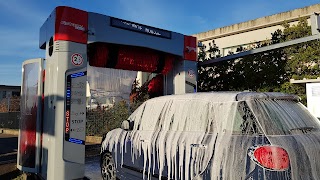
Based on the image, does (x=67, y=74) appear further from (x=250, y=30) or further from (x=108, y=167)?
(x=250, y=30)

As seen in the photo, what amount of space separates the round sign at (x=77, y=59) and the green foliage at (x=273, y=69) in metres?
6.40

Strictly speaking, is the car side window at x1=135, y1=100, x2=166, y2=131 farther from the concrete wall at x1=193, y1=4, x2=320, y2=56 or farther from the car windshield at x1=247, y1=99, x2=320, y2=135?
the concrete wall at x1=193, y1=4, x2=320, y2=56

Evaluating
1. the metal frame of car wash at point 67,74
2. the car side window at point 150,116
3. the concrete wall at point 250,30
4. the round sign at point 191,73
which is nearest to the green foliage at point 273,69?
the round sign at point 191,73

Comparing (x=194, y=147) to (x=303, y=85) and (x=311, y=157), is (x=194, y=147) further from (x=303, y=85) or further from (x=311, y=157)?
(x=303, y=85)

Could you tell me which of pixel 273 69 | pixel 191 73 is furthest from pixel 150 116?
pixel 273 69

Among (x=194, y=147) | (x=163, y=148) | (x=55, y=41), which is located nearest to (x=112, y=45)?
(x=55, y=41)

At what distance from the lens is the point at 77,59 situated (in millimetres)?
6344

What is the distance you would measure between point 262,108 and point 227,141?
1.82 ft

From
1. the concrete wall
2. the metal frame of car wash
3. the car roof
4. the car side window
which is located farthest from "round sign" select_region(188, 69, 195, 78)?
the concrete wall

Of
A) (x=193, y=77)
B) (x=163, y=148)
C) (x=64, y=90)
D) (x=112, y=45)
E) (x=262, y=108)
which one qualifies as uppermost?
(x=112, y=45)

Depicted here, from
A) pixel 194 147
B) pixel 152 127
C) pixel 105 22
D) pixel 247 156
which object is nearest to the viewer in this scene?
pixel 247 156

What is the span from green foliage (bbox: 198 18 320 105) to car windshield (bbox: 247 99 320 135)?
6512mm

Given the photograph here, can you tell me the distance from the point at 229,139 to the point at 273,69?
311 inches

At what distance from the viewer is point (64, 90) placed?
20.3 ft
